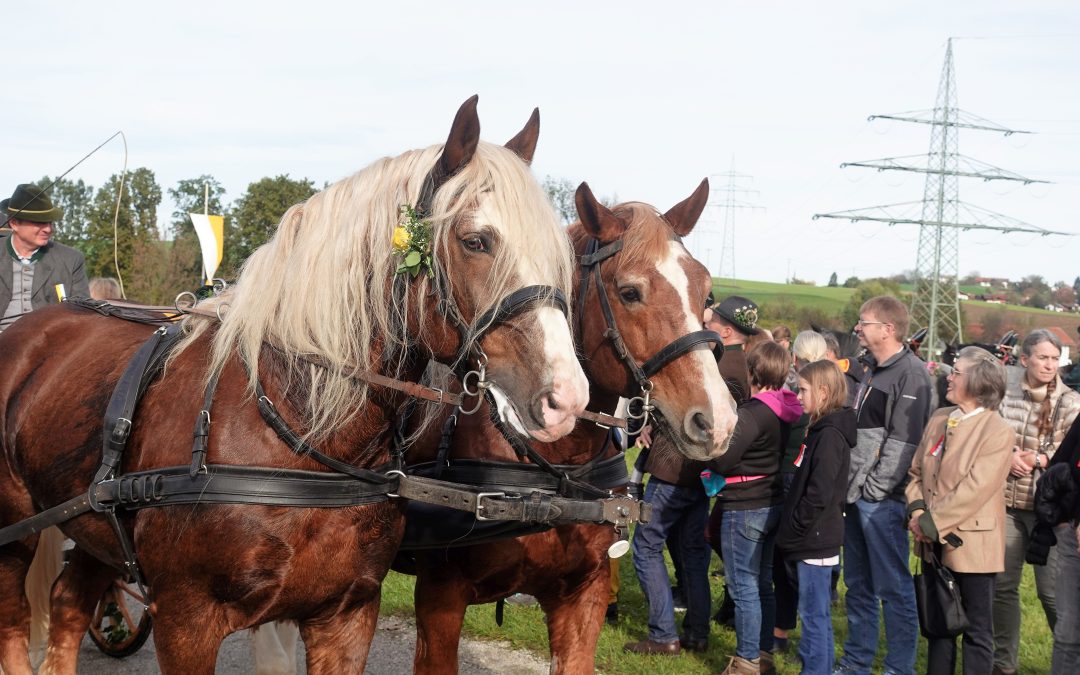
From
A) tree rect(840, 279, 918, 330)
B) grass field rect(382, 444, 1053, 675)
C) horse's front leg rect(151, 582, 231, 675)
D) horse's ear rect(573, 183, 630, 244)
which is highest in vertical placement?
tree rect(840, 279, 918, 330)

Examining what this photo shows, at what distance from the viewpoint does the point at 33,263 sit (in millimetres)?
5082

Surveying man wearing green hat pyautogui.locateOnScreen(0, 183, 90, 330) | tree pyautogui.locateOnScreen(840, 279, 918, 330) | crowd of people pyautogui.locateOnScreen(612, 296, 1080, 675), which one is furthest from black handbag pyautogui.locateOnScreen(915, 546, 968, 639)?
tree pyautogui.locateOnScreen(840, 279, 918, 330)

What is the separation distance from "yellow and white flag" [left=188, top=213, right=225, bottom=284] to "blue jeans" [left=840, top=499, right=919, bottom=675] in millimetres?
4640

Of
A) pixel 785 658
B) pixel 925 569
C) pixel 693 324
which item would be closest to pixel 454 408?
pixel 693 324

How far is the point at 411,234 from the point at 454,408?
43.0 inches

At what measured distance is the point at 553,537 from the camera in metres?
3.39

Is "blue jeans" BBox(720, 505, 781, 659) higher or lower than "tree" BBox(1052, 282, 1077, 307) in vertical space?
lower

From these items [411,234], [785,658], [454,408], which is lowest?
[785,658]

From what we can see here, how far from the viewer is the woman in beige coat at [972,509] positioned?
4.42 metres

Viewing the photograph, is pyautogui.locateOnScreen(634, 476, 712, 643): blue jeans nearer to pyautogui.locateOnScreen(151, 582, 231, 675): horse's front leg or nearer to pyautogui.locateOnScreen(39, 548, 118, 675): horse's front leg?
pyautogui.locateOnScreen(39, 548, 118, 675): horse's front leg

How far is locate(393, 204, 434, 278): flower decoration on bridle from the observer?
8.32 ft

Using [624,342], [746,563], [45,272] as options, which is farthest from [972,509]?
[45,272]

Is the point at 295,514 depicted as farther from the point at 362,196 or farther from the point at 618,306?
the point at 618,306

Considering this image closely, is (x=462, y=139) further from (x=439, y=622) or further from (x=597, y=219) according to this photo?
(x=439, y=622)
